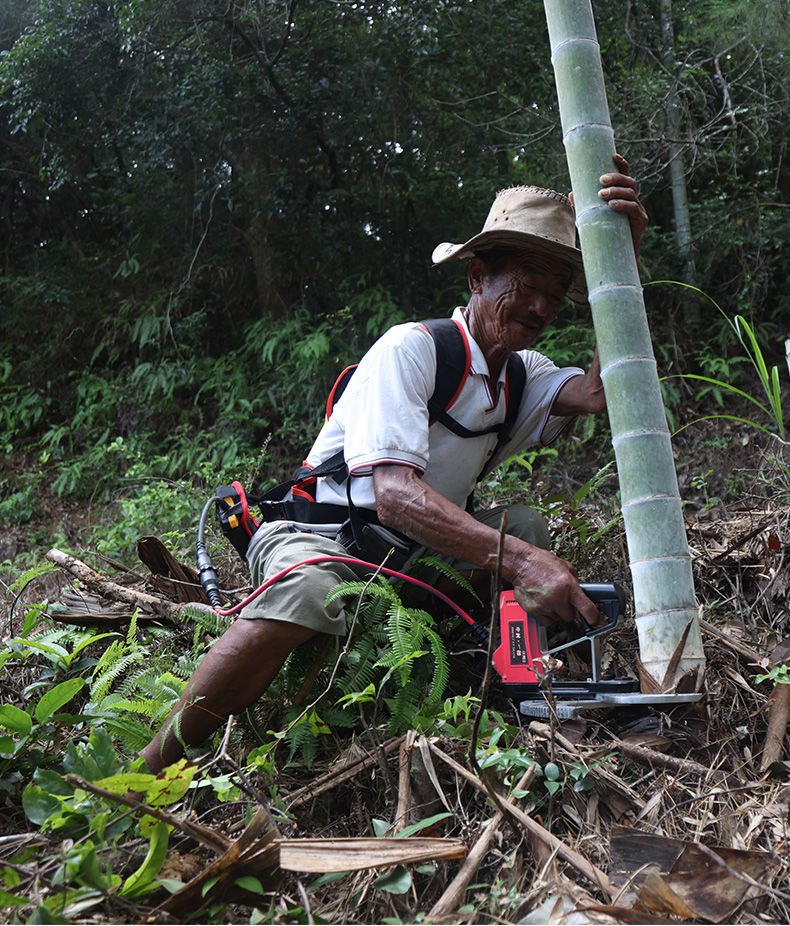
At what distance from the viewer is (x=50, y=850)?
1979mm

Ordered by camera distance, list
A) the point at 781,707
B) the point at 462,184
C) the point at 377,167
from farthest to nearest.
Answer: the point at 377,167
the point at 462,184
the point at 781,707

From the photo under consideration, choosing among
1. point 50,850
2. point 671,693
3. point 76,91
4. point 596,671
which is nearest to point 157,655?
point 50,850

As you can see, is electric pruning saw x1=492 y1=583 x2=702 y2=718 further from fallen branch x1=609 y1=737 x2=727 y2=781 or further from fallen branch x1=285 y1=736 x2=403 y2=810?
fallen branch x1=285 y1=736 x2=403 y2=810

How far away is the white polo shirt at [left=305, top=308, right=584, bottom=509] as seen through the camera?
10.2 ft

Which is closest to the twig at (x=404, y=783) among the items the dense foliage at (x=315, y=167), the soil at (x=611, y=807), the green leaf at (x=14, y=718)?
the soil at (x=611, y=807)

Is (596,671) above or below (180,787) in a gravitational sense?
below

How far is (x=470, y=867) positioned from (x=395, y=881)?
221 mm

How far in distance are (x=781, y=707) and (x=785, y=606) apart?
831 millimetres

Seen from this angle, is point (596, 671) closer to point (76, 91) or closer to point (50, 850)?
point (50, 850)

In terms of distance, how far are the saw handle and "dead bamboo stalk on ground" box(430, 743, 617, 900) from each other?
77cm

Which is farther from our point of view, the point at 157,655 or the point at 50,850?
the point at 157,655

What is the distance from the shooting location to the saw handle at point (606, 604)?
278 cm

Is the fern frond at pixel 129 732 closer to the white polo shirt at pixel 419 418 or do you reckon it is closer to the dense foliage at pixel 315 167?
the white polo shirt at pixel 419 418

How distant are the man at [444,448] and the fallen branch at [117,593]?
80cm
